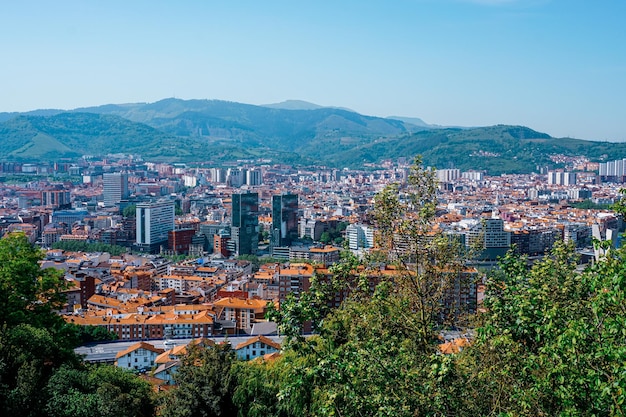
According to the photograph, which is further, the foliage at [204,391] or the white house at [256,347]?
the white house at [256,347]

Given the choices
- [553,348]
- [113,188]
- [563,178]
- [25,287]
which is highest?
[553,348]

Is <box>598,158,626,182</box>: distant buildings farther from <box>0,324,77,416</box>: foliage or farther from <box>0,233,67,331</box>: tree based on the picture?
<box>0,324,77,416</box>: foliage


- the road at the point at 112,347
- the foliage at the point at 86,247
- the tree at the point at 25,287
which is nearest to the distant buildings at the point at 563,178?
the foliage at the point at 86,247

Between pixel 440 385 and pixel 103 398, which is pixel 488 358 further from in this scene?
pixel 103 398

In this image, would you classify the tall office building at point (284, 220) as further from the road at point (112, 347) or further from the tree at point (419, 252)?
the tree at point (419, 252)

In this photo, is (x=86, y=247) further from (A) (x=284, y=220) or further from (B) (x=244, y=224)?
(A) (x=284, y=220)

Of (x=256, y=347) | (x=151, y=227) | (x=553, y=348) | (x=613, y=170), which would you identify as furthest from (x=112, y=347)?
(x=613, y=170)
